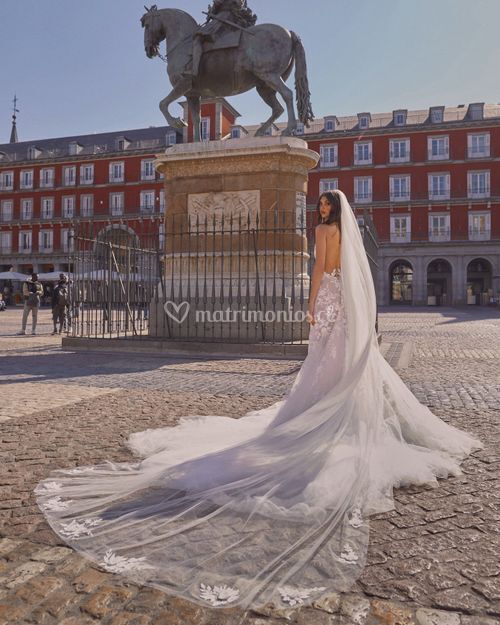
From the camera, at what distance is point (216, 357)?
8555mm

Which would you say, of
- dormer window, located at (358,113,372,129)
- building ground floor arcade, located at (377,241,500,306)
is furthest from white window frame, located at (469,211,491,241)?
dormer window, located at (358,113,372,129)

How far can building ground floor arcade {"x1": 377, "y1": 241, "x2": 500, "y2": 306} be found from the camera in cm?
4000

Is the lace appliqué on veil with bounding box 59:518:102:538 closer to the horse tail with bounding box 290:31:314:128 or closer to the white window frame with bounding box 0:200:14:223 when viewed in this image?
the horse tail with bounding box 290:31:314:128

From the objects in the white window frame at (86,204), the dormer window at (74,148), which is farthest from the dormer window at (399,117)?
the dormer window at (74,148)

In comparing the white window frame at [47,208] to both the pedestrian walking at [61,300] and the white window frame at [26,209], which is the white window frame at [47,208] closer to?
the white window frame at [26,209]

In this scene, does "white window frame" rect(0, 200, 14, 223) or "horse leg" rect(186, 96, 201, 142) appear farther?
"white window frame" rect(0, 200, 14, 223)

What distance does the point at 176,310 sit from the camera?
9.82 metres

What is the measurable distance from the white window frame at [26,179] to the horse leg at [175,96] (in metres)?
45.2

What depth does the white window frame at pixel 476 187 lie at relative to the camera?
1593 inches

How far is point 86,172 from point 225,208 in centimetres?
4346

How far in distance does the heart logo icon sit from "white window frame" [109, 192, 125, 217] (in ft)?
132

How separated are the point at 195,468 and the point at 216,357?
567 centimetres

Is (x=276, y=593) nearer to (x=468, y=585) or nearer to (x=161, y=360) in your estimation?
(x=468, y=585)

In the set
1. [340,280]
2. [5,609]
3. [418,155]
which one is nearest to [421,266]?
[418,155]
